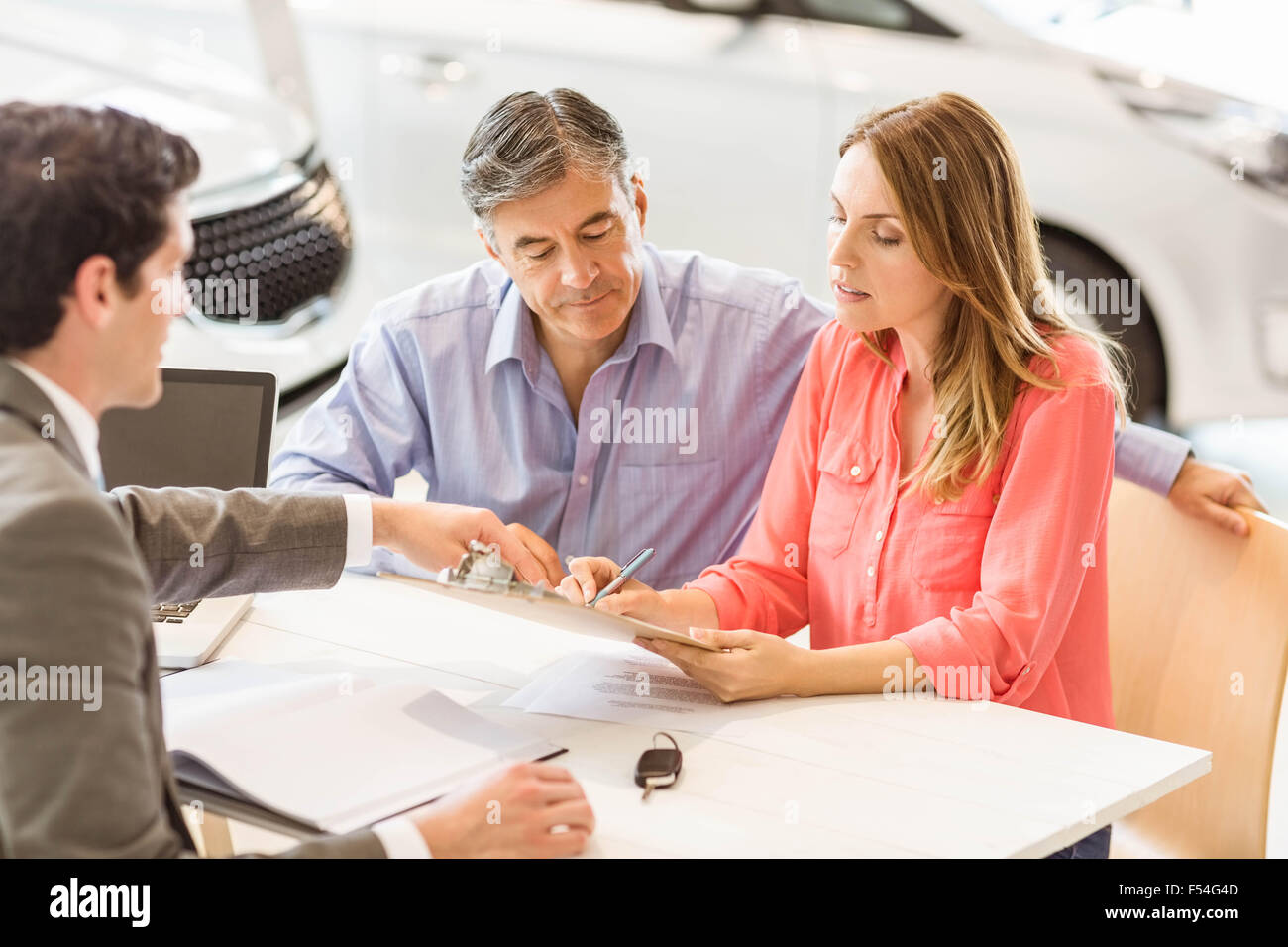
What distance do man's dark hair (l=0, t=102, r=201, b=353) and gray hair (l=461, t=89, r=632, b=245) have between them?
745 mm

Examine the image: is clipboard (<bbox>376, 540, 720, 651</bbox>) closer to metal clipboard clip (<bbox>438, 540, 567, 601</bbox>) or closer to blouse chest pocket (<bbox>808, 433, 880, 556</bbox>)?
metal clipboard clip (<bbox>438, 540, 567, 601</bbox>)

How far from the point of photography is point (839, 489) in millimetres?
1659

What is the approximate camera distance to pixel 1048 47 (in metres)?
3.05

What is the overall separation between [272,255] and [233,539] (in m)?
1.72

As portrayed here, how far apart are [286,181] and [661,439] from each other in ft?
5.12

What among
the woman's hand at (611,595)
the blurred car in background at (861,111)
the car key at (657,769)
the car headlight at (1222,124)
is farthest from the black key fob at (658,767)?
the car headlight at (1222,124)

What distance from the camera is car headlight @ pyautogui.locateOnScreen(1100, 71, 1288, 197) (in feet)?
9.83

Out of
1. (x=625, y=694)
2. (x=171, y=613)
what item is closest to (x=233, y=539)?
(x=171, y=613)

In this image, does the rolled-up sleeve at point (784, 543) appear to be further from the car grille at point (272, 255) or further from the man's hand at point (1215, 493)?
the car grille at point (272, 255)

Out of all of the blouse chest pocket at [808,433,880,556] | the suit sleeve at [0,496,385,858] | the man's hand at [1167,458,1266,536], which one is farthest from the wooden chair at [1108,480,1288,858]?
the suit sleeve at [0,496,385,858]

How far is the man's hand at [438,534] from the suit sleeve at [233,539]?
6 cm

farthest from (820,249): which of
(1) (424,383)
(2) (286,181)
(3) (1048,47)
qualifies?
(1) (424,383)
